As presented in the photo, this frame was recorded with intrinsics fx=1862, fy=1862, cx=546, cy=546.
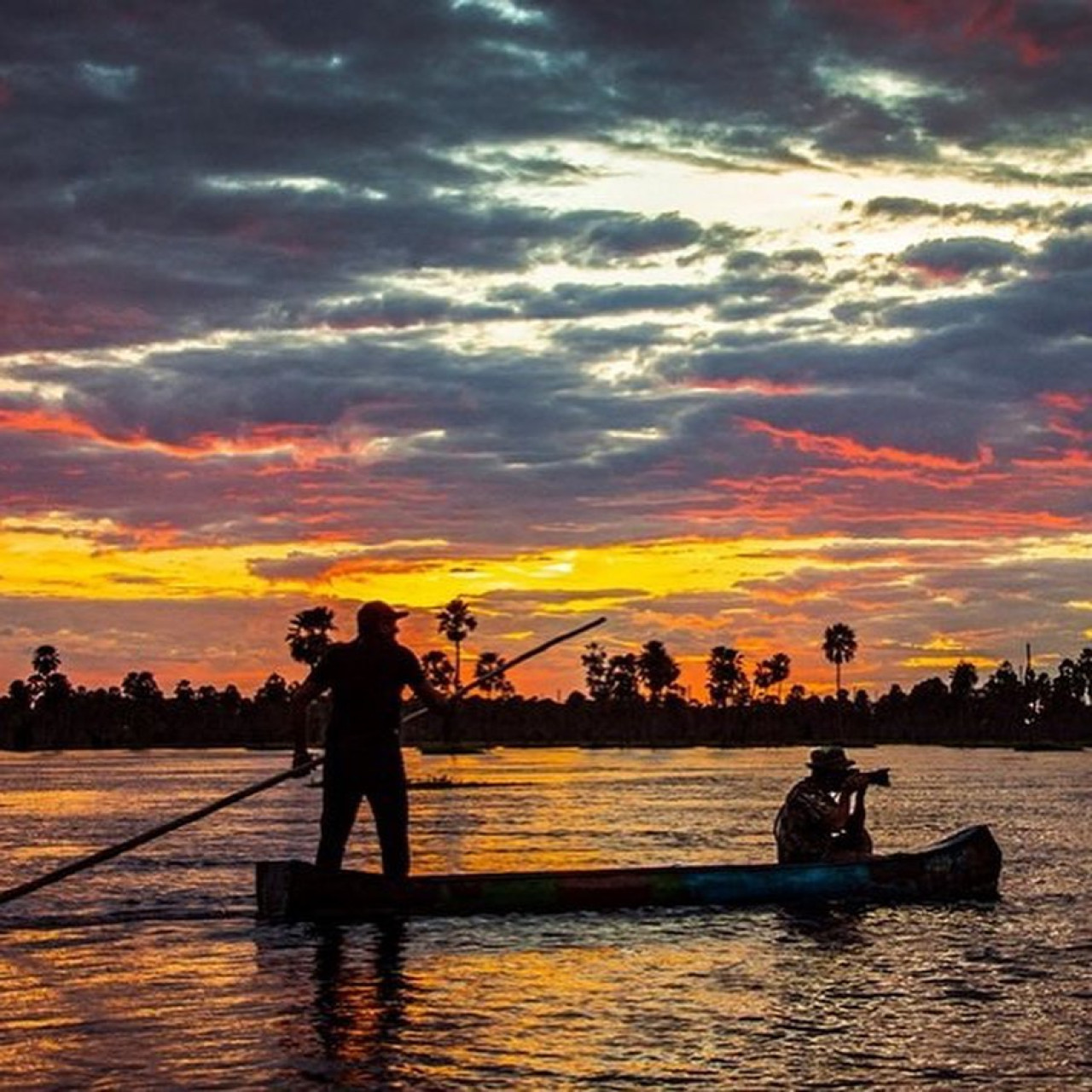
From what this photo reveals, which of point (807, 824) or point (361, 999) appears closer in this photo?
point (361, 999)

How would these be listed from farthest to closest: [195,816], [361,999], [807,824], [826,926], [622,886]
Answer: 1. [807,824]
2. [622,886]
3. [826,926]
4. [195,816]
5. [361,999]

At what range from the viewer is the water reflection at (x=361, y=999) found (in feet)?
37.2

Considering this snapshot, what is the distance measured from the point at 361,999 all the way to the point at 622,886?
582 centimetres

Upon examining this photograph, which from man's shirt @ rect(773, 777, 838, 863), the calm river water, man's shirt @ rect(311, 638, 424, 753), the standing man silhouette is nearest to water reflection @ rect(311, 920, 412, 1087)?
the calm river water

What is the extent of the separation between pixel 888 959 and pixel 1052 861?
1488 centimetres

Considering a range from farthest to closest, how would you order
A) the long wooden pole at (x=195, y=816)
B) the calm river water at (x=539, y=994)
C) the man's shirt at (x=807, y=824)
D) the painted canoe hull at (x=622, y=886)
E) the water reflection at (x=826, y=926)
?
the man's shirt at (x=807, y=824)
the painted canoe hull at (x=622, y=886)
the water reflection at (x=826, y=926)
the long wooden pole at (x=195, y=816)
the calm river water at (x=539, y=994)

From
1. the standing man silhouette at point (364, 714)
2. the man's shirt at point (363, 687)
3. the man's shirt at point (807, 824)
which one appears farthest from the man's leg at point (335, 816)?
the man's shirt at point (807, 824)

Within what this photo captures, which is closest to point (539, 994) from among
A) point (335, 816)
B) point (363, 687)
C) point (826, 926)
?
point (335, 816)

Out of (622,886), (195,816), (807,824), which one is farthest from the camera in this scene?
(807,824)

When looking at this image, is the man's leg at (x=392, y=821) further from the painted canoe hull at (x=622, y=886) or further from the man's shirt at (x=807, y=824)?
the man's shirt at (x=807, y=824)

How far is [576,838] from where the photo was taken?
1448 inches

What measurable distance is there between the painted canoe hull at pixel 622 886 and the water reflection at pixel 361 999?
39 cm

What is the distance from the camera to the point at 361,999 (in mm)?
13797

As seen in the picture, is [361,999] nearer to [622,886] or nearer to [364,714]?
[364,714]
